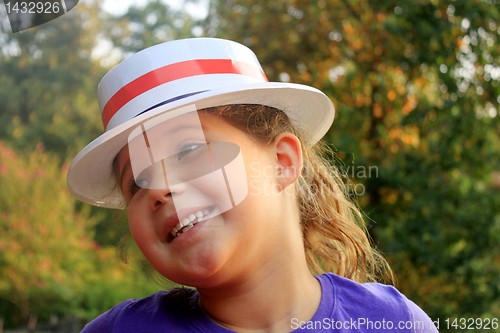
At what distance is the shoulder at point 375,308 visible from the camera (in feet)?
4.56

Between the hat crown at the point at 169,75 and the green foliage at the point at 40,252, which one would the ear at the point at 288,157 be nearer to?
the hat crown at the point at 169,75

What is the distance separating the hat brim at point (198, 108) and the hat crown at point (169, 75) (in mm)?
39

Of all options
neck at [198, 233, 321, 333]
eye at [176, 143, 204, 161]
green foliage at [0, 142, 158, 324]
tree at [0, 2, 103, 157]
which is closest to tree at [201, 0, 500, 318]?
neck at [198, 233, 321, 333]

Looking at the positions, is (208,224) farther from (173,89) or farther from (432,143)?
(432,143)

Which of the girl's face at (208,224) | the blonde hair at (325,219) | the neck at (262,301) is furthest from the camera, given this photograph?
the blonde hair at (325,219)

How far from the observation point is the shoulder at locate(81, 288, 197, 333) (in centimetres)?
136

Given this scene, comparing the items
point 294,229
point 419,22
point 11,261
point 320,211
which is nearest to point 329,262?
point 320,211

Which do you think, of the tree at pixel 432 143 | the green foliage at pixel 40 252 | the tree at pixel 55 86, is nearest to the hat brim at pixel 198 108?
the tree at pixel 432 143

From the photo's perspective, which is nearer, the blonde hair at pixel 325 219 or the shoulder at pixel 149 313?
the shoulder at pixel 149 313

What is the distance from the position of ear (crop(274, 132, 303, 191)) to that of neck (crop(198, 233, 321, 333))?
0.47 feet

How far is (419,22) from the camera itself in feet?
12.6

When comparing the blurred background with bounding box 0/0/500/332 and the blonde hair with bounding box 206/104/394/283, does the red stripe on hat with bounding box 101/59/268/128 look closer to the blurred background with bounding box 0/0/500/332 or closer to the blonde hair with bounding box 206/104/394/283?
the blonde hair with bounding box 206/104/394/283

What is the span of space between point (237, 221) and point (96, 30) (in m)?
15.5

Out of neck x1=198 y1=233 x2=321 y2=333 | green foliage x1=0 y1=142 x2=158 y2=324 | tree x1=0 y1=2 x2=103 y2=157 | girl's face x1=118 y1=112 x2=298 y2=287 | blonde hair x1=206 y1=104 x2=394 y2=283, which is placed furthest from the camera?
tree x1=0 y1=2 x2=103 y2=157
